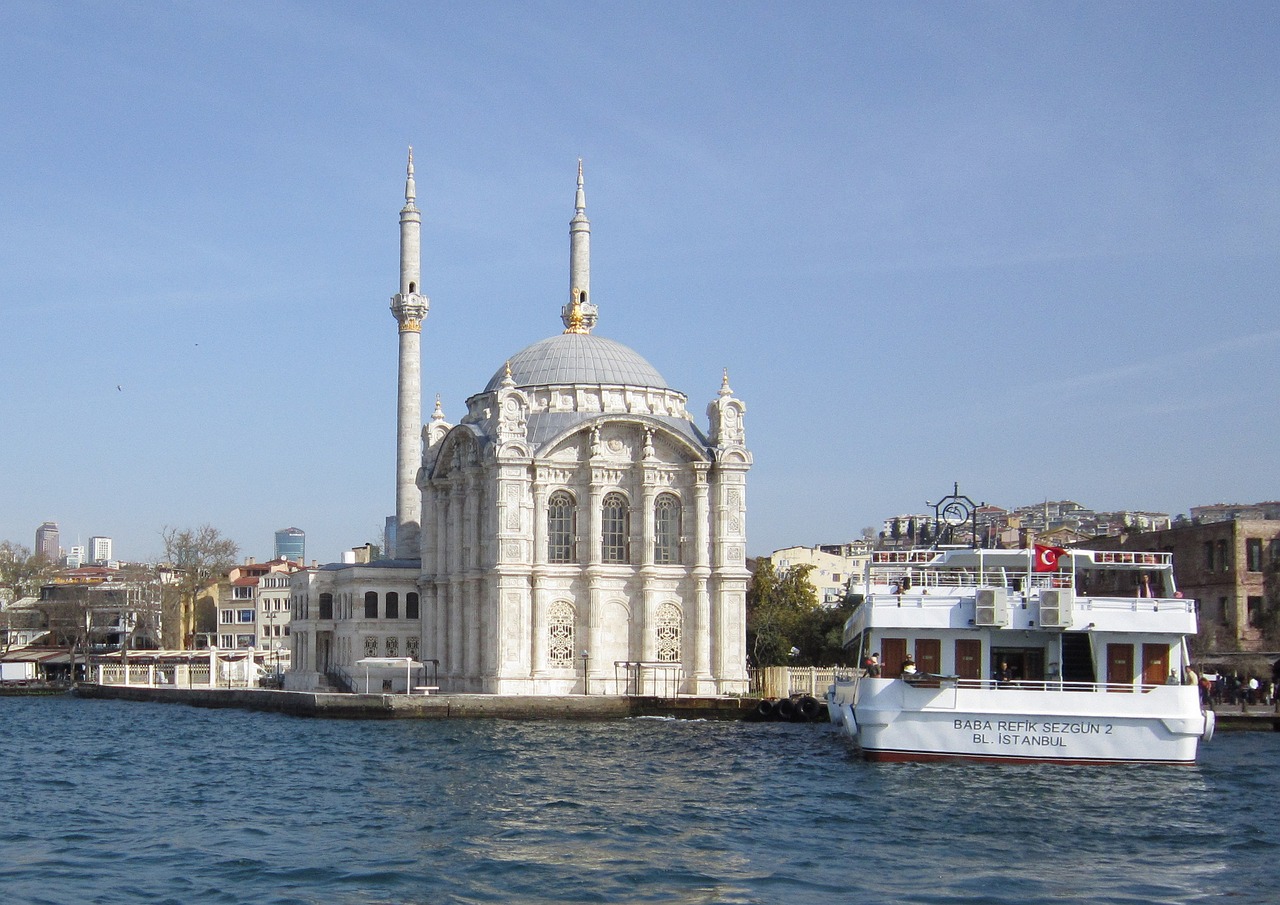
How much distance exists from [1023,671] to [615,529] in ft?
77.9

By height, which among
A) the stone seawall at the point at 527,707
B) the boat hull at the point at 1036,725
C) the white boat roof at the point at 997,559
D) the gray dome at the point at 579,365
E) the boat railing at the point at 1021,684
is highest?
the gray dome at the point at 579,365

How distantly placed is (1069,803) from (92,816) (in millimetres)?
15907

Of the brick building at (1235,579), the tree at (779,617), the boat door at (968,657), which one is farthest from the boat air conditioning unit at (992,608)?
the tree at (779,617)

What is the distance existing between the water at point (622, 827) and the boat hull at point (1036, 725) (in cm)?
44

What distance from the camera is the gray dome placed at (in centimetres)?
5816

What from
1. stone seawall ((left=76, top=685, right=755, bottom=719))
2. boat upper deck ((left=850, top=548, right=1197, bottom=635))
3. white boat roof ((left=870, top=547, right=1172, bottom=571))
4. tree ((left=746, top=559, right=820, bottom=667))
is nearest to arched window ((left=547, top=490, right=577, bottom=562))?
stone seawall ((left=76, top=685, right=755, bottom=719))

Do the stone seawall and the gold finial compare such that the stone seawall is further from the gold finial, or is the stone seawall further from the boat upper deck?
the gold finial

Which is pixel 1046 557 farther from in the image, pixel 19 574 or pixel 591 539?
pixel 19 574

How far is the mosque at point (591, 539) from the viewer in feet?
178

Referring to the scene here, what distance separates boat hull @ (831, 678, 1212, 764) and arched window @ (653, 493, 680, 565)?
971 inches

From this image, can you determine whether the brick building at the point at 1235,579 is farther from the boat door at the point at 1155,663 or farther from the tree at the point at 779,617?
the boat door at the point at 1155,663

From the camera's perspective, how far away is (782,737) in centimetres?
4178

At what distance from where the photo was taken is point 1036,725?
31.5m

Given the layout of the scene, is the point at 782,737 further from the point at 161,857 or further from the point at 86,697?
the point at 86,697
